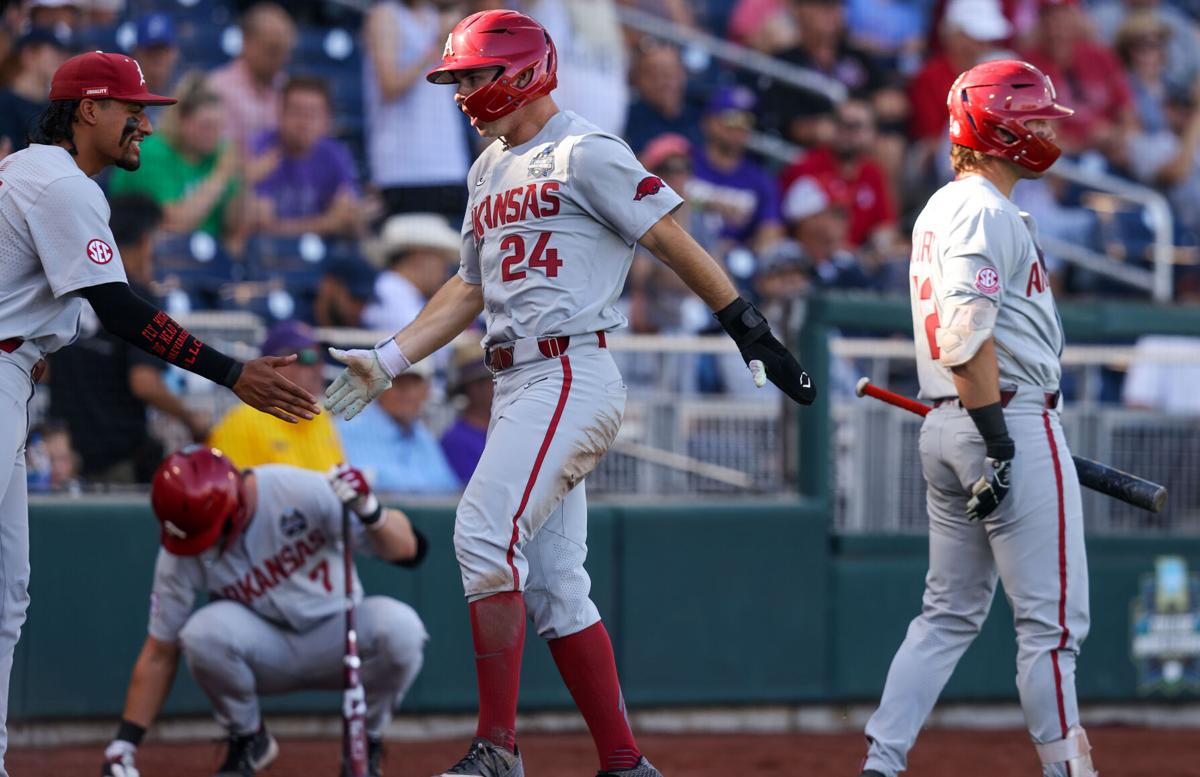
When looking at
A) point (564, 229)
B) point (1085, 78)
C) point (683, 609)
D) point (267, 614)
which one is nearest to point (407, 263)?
point (683, 609)

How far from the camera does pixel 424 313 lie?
4555 millimetres

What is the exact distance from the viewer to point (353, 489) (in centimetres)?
515

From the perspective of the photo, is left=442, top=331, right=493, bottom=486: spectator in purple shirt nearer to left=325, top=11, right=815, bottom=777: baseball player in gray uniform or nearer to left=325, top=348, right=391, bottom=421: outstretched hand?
left=325, top=348, right=391, bottom=421: outstretched hand

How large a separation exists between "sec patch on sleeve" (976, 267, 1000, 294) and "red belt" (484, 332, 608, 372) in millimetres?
1013

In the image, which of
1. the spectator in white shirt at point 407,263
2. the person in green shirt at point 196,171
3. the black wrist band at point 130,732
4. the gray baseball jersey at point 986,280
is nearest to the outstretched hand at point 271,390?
the black wrist band at point 130,732

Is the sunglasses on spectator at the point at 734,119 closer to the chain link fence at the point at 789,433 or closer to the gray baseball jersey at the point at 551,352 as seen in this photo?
the chain link fence at the point at 789,433

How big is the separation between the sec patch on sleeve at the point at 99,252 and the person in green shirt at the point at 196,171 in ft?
11.4

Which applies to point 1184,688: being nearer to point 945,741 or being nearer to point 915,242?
point 945,741

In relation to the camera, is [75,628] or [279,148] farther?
[279,148]

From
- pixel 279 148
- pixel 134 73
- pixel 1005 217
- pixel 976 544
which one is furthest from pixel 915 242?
pixel 279 148

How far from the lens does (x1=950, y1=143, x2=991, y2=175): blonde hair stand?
182 inches

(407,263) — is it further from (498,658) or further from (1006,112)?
(498,658)

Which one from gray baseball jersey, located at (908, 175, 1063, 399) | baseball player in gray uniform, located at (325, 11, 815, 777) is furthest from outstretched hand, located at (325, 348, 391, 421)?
gray baseball jersey, located at (908, 175, 1063, 399)

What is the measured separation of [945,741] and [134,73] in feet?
14.7
